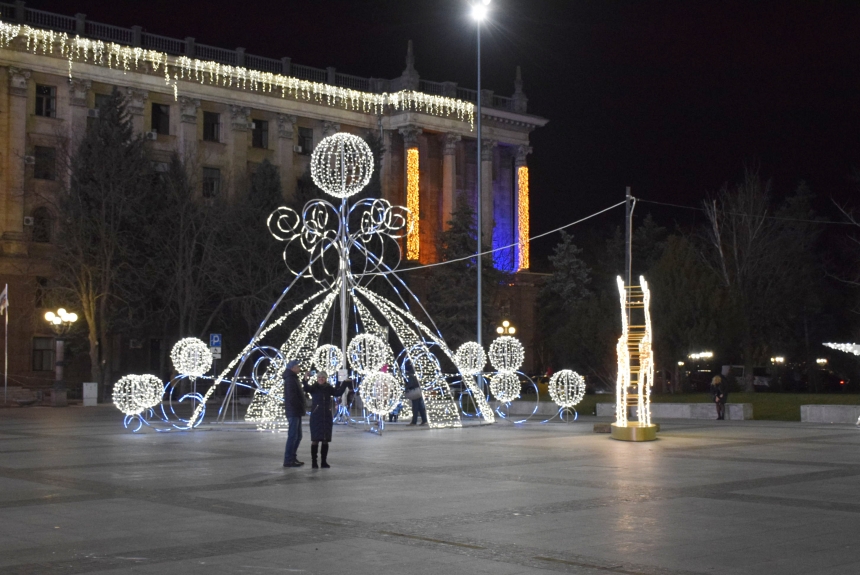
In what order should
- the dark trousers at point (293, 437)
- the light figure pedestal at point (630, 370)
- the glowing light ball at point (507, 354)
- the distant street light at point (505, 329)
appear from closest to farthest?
the dark trousers at point (293, 437) < the light figure pedestal at point (630, 370) < the glowing light ball at point (507, 354) < the distant street light at point (505, 329)

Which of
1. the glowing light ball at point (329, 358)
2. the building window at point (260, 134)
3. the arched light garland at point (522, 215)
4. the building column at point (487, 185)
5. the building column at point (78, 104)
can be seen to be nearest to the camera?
the glowing light ball at point (329, 358)

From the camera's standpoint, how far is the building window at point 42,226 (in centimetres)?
6109

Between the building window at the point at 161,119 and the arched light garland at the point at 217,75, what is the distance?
125 centimetres

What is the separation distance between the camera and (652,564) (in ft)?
32.2

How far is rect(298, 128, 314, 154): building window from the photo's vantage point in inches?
2894

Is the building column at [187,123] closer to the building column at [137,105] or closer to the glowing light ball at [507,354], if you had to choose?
the building column at [137,105]

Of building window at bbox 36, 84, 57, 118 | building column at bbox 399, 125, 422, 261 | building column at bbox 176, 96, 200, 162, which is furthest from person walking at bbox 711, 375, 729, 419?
building window at bbox 36, 84, 57, 118

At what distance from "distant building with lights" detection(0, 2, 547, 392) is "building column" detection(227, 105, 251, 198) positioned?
0.08 metres

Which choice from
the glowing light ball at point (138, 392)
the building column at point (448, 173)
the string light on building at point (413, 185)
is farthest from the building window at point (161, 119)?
the glowing light ball at point (138, 392)

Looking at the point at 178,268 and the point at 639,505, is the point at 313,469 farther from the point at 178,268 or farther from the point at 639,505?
the point at 178,268

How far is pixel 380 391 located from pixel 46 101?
44722 millimetres

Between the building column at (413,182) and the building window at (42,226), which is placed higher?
the building column at (413,182)

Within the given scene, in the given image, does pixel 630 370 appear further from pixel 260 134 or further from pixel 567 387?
pixel 260 134

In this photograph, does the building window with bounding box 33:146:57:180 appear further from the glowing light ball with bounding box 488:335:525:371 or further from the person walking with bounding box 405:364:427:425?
the person walking with bounding box 405:364:427:425
